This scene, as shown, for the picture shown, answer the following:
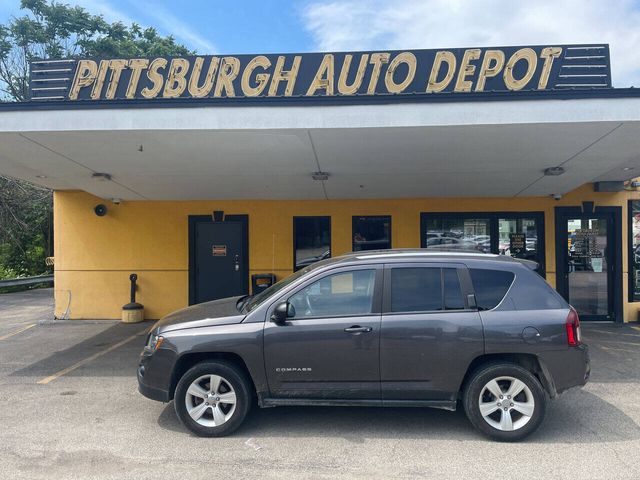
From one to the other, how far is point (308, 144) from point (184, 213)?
16.4 feet

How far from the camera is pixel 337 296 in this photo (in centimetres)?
459

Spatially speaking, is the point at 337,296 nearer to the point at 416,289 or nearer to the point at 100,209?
the point at 416,289

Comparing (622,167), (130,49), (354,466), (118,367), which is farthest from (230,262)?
(130,49)

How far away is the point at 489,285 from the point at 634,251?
7356 mm

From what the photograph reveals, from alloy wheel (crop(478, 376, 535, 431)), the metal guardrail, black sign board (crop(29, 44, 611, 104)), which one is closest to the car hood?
alloy wheel (crop(478, 376, 535, 431))

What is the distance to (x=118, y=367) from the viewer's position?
6781 mm

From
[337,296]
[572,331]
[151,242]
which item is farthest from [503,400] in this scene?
[151,242]

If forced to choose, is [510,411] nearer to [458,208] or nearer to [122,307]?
[458,208]

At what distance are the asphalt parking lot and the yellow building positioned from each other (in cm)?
324

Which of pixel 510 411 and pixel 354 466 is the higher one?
pixel 510 411

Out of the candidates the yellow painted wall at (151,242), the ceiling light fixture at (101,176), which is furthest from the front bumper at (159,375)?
the yellow painted wall at (151,242)

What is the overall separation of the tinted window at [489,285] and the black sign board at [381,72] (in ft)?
9.75

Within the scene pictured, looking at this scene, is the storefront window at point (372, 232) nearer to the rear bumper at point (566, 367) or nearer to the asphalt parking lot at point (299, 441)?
the asphalt parking lot at point (299, 441)

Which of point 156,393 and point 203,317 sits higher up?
point 203,317
